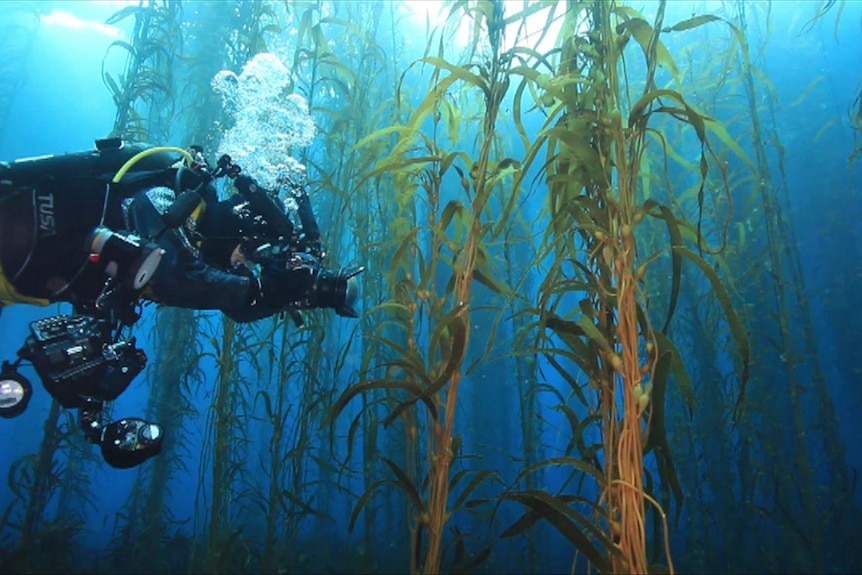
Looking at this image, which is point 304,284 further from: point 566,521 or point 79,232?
point 566,521

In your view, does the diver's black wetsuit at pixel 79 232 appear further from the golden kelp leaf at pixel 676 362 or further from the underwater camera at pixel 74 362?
the golden kelp leaf at pixel 676 362

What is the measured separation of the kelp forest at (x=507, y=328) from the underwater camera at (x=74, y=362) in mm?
1187

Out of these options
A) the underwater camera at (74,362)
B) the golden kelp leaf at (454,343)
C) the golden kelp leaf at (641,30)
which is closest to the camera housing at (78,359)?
the underwater camera at (74,362)

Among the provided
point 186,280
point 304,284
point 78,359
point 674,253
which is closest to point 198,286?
point 186,280

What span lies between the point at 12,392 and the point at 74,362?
358mm

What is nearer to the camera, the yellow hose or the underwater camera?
the underwater camera

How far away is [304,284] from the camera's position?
2754mm

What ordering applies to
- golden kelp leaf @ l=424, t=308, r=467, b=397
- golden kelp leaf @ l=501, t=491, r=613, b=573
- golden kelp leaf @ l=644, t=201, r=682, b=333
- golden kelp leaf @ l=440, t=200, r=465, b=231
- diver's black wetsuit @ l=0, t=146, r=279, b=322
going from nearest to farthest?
golden kelp leaf @ l=501, t=491, r=613, b=573, golden kelp leaf @ l=644, t=201, r=682, b=333, golden kelp leaf @ l=424, t=308, r=467, b=397, golden kelp leaf @ l=440, t=200, r=465, b=231, diver's black wetsuit @ l=0, t=146, r=279, b=322

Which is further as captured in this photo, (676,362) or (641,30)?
(641,30)

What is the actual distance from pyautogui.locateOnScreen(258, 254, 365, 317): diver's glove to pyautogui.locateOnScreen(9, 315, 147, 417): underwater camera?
770 mm

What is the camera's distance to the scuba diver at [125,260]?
2.56 metres

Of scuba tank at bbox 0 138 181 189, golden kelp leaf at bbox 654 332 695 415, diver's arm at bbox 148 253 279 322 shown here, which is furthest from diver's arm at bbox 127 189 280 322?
golden kelp leaf at bbox 654 332 695 415

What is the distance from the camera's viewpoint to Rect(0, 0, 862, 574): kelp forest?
1801 mm

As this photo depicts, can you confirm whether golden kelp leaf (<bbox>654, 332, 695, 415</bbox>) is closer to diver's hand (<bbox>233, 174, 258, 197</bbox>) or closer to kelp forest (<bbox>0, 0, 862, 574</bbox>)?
kelp forest (<bbox>0, 0, 862, 574</bbox>)
